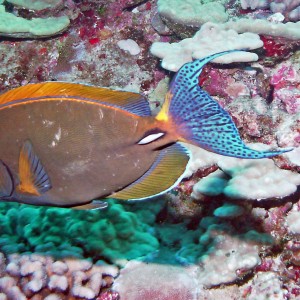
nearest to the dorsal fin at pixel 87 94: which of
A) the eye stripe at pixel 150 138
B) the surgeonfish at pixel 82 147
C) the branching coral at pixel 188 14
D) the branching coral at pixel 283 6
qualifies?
the surgeonfish at pixel 82 147

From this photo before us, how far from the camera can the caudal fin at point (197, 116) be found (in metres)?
1.59

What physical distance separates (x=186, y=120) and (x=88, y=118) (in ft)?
1.48

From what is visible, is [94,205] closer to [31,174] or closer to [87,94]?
[31,174]

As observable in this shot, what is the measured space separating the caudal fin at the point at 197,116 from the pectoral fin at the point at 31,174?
655mm

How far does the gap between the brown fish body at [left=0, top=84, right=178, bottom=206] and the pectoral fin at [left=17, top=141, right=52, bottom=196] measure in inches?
0.8

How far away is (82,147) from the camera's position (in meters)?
1.81

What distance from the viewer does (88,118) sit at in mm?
1775

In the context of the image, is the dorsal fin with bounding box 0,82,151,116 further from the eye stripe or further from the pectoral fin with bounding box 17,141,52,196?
the pectoral fin with bounding box 17,141,52,196

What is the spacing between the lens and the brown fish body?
5.80ft

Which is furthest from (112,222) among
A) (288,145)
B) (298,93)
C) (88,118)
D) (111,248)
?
(298,93)

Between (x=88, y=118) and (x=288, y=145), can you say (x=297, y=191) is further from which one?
(x=88, y=118)

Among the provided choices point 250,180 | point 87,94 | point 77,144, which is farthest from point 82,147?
point 250,180

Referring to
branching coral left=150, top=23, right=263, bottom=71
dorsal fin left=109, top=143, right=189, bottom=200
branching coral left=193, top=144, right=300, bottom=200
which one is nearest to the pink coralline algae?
branching coral left=150, top=23, right=263, bottom=71

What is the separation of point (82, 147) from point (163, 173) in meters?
0.39
